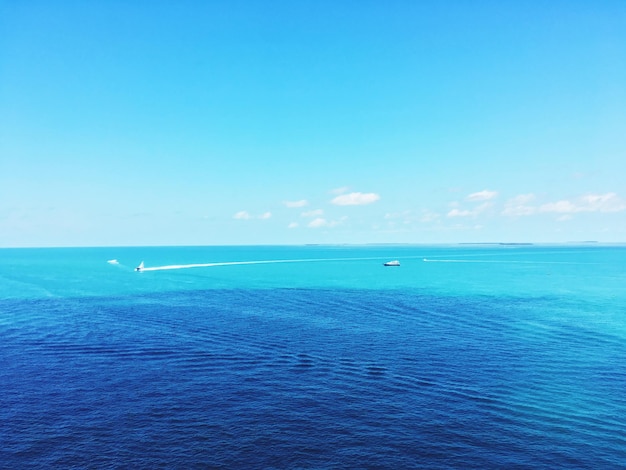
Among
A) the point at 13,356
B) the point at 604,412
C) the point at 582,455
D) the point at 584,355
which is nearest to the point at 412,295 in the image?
the point at 584,355

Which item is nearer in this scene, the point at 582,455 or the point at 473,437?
the point at 582,455

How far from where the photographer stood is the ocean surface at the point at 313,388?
111ft

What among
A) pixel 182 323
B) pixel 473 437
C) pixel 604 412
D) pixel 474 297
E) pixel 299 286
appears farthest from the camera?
pixel 299 286

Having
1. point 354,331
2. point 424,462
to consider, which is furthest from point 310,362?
point 424,462

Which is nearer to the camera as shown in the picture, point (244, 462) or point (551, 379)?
point (244, 462)

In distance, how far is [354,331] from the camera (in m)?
70.1

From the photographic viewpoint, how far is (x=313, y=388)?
4566 cm

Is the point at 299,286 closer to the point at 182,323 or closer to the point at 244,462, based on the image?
the point at 182,323

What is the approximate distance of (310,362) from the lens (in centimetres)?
5362

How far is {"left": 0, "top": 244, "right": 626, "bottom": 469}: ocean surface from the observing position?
33.8 meters

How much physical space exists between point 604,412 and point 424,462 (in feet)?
65.7

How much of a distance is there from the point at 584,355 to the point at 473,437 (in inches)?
1224

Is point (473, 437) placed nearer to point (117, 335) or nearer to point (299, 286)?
point (117, 335)

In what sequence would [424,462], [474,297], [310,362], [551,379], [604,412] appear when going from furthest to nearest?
[474,297]
[310,362]
[551,379]
[604,412]
[424,462]
